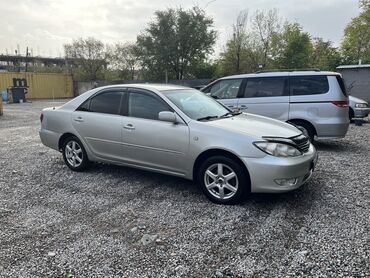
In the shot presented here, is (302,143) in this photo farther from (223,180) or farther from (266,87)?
(266,87)

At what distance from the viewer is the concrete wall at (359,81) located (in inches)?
609

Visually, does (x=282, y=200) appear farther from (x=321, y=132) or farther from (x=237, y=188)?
(x=321, y=132)

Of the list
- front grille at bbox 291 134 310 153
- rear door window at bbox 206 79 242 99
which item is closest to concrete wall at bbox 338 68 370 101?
rear door window at bbox 206 79 242 99

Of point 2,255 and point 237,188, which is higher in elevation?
point 237,188

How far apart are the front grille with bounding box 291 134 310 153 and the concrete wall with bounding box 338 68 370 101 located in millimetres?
13456

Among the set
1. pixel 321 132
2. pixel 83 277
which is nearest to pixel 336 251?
pixel 83 277

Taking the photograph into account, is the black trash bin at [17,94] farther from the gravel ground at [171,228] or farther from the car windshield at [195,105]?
the car windshield at [195,105]

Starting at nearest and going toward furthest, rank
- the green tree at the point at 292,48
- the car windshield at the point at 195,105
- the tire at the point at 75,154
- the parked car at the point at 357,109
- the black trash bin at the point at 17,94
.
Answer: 1. the car windshield at the point at 195,105
2. the tire at the point at 75,154
3. the parked car at the point at 357,109
4. the black trash bin at the point at 17,94
5. the green tree at the point at 292,48

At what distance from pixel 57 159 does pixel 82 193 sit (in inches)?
90.8

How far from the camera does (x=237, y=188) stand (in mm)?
3959

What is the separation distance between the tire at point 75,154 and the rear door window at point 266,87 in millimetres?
4085

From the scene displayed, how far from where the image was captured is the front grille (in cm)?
410

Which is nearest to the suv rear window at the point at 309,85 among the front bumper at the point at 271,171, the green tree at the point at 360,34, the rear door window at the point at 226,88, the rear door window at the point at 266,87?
the rear door window at the point at 266,87

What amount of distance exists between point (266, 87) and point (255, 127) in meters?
3.52
